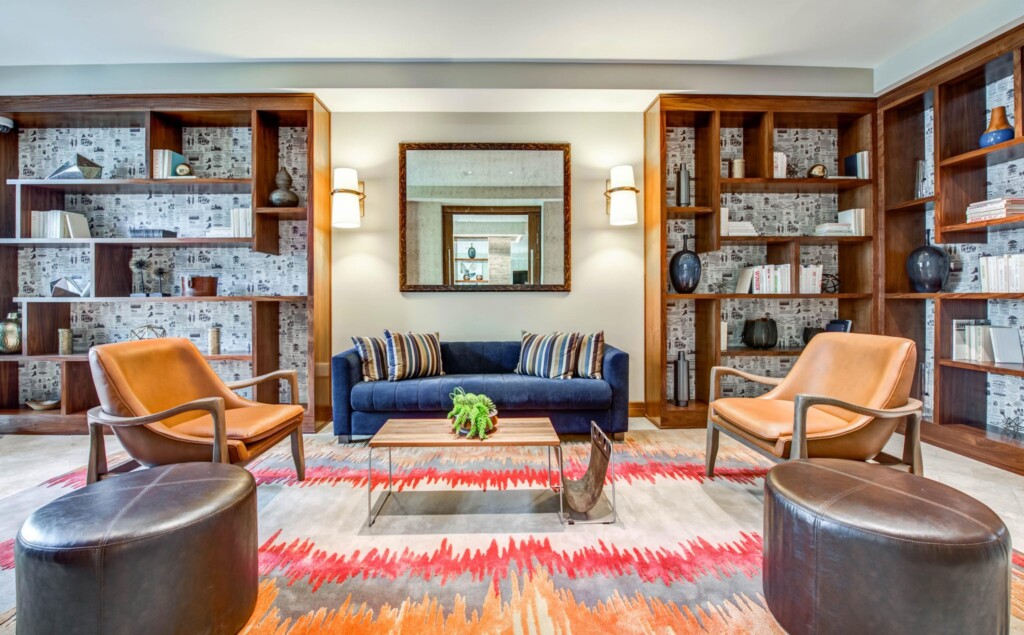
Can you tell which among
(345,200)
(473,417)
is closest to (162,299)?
(345,200)

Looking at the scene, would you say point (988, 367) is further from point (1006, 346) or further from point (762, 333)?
point (762, 333)

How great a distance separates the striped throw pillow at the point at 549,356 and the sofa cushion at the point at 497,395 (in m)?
0.20

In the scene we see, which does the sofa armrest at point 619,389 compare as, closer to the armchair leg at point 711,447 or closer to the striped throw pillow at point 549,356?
the striped throw pillow at point 549,356

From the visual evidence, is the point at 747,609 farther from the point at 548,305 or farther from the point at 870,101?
the point at 870,101

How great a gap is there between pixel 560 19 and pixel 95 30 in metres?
3.29

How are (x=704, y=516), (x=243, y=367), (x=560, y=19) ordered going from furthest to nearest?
1. (x=243, y=367)
2. (x=560, y=19)
3. (x=704, y=516)

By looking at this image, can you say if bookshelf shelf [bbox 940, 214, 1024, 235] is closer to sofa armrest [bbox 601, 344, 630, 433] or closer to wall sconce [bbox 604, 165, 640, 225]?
wall sconce [bbox 604, 165, 640, 225]

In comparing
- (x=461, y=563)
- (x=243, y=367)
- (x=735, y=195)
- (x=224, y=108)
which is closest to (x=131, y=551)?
(x=461, y=563)

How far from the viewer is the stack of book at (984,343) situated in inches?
123

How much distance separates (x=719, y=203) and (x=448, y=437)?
3.06m

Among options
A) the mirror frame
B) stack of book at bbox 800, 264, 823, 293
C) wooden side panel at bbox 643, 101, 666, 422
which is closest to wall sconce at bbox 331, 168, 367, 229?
the mirror frame

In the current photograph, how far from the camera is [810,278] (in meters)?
3.99

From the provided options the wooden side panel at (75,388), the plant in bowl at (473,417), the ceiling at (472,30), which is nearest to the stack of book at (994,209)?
the ceiling at (472,30)

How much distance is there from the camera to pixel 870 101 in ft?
12.8
